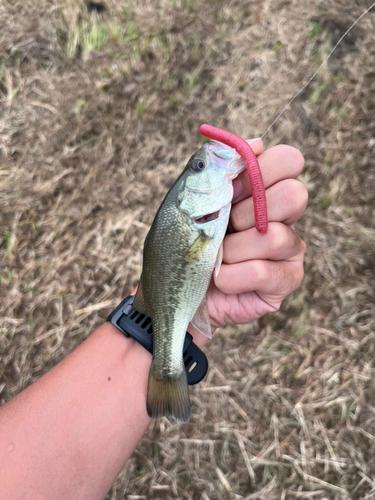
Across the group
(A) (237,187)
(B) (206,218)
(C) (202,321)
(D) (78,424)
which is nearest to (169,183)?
(A) (237,187)

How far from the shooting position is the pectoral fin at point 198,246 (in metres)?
1.97

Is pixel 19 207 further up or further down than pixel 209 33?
further down

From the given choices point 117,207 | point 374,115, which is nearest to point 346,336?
point 374,115

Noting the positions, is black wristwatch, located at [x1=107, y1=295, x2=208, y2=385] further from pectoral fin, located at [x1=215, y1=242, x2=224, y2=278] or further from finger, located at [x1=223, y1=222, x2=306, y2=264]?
finger, located at [x1=223, y1=222, x2=306, y2=264]

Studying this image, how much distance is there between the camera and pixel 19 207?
139 inches

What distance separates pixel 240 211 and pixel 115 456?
1.69m

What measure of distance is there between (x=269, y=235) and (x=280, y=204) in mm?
213

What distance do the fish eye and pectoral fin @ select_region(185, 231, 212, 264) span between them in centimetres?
39

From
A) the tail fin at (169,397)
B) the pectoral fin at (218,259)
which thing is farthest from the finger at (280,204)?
the tail fin at (169,397)

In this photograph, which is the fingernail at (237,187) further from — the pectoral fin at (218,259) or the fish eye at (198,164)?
the pectoral fin at (218,259)

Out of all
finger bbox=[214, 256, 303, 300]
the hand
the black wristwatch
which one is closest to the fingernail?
the hand

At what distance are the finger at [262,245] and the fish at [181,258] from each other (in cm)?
9

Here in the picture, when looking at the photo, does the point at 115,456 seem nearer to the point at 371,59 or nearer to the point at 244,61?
the point at 244,61

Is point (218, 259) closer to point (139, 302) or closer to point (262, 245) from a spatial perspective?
point (262, 245)
